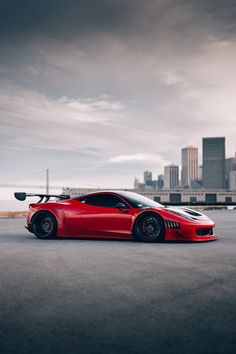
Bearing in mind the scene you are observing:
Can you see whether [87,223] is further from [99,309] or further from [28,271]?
[99,309]

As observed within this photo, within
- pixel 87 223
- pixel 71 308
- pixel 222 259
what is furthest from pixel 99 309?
pixel 87 223

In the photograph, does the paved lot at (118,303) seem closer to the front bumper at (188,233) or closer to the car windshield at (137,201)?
the front bumper at (188,233)

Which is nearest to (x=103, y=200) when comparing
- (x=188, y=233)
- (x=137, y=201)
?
(x=137, y=201)

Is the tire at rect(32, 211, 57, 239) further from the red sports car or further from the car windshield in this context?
the car windshield

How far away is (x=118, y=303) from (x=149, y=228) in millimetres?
5266

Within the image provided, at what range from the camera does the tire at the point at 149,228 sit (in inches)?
353

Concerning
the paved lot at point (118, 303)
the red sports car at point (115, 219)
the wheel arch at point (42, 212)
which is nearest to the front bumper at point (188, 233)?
the red sports car at point (115, 219)

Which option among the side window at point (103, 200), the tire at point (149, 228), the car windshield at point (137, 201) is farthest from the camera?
the side window at point (103, 200)

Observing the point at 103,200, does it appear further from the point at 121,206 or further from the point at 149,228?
the point at 149,228

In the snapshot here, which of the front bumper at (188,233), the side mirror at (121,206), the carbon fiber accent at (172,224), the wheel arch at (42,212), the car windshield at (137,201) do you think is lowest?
the front bumper at (188,233)

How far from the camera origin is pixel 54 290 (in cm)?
442

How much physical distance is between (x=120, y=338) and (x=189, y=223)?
6.12 metres

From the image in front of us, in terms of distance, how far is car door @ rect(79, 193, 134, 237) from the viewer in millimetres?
9289

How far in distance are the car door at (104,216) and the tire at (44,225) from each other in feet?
2.40
